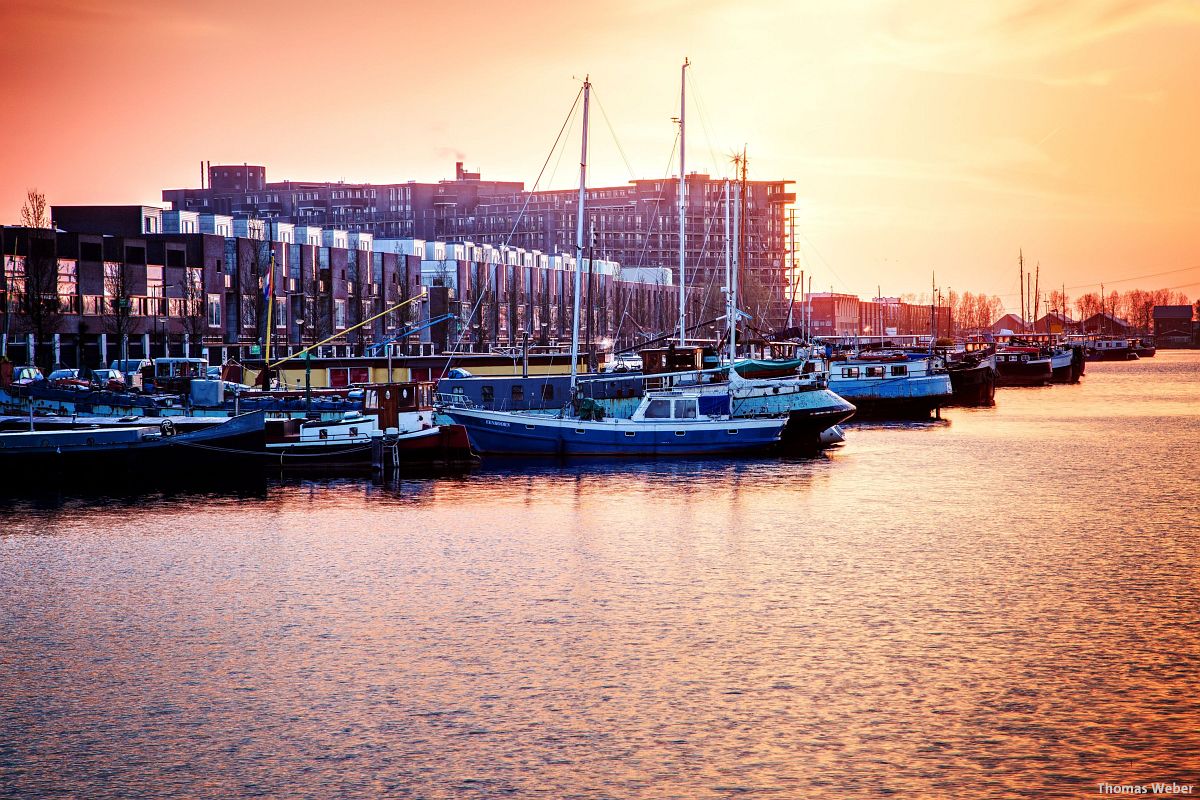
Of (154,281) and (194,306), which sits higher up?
(154,281)

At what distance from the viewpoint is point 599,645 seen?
28000mm

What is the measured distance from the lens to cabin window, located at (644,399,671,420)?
6869 cm

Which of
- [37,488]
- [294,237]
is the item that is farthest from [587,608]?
[294,237]

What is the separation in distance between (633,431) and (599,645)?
130ft

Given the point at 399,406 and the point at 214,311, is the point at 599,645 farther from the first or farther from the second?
the point at 214,311

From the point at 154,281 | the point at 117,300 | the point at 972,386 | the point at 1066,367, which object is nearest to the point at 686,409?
the point at 972,386

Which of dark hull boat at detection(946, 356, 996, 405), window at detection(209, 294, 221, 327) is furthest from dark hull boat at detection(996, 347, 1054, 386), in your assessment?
window at detection(209, 294, 221, 327)

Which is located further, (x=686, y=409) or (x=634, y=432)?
(x=686, y=409)

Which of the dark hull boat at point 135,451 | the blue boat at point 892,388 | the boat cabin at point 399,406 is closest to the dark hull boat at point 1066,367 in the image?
the blue boat at point 892,388

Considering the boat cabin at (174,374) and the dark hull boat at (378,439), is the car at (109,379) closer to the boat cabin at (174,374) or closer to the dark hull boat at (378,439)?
the boat cabin at (174,374)

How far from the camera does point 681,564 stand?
37938 millimetres

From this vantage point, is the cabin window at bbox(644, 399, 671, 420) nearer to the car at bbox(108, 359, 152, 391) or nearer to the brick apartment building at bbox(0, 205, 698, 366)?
the brick apartment building at bbox(0, 205, 698, 366)

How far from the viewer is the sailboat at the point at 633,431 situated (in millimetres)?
67500

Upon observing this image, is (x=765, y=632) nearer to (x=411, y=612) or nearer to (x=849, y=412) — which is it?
(x=411, y=612)
